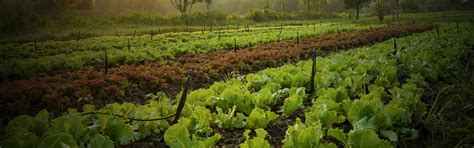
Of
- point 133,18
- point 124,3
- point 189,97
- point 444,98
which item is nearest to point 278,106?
point 189,97

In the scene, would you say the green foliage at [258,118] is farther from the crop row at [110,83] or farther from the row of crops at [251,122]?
the crop row at [110,83]

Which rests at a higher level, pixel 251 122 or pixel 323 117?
pixel 323 117

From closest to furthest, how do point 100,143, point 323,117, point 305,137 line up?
point 100,143
point 305,137
point 323,117

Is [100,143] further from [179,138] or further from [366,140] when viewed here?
[366,140]

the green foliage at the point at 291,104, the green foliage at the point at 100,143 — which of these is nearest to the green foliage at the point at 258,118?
the green foliage at the point at 291,104

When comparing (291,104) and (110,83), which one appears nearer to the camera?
(291,104)

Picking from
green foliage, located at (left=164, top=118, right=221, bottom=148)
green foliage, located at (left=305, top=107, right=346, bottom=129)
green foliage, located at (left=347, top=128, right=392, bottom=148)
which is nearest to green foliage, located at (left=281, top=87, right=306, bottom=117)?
green foliage, located at (left=305, top=107, right=346, bottom=129)

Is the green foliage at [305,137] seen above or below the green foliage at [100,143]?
below

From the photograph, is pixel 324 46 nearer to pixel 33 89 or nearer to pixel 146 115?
pixel 33 89

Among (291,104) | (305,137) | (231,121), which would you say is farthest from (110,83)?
(305,137)

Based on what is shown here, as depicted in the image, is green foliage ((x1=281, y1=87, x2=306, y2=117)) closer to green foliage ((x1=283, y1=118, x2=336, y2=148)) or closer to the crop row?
green foliage ((x1=283, y1=118, x2=336, y2=148))

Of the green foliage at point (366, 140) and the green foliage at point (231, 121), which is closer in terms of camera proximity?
the green foliage at point (366, 140)

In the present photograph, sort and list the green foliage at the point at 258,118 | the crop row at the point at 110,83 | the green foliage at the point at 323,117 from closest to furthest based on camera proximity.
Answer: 1. the green foliage at the point at 323,117
2. the green foliage at the point at 258,118
3. the crop row at the point at 110,83

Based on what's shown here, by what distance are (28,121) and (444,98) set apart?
24.5 ft
